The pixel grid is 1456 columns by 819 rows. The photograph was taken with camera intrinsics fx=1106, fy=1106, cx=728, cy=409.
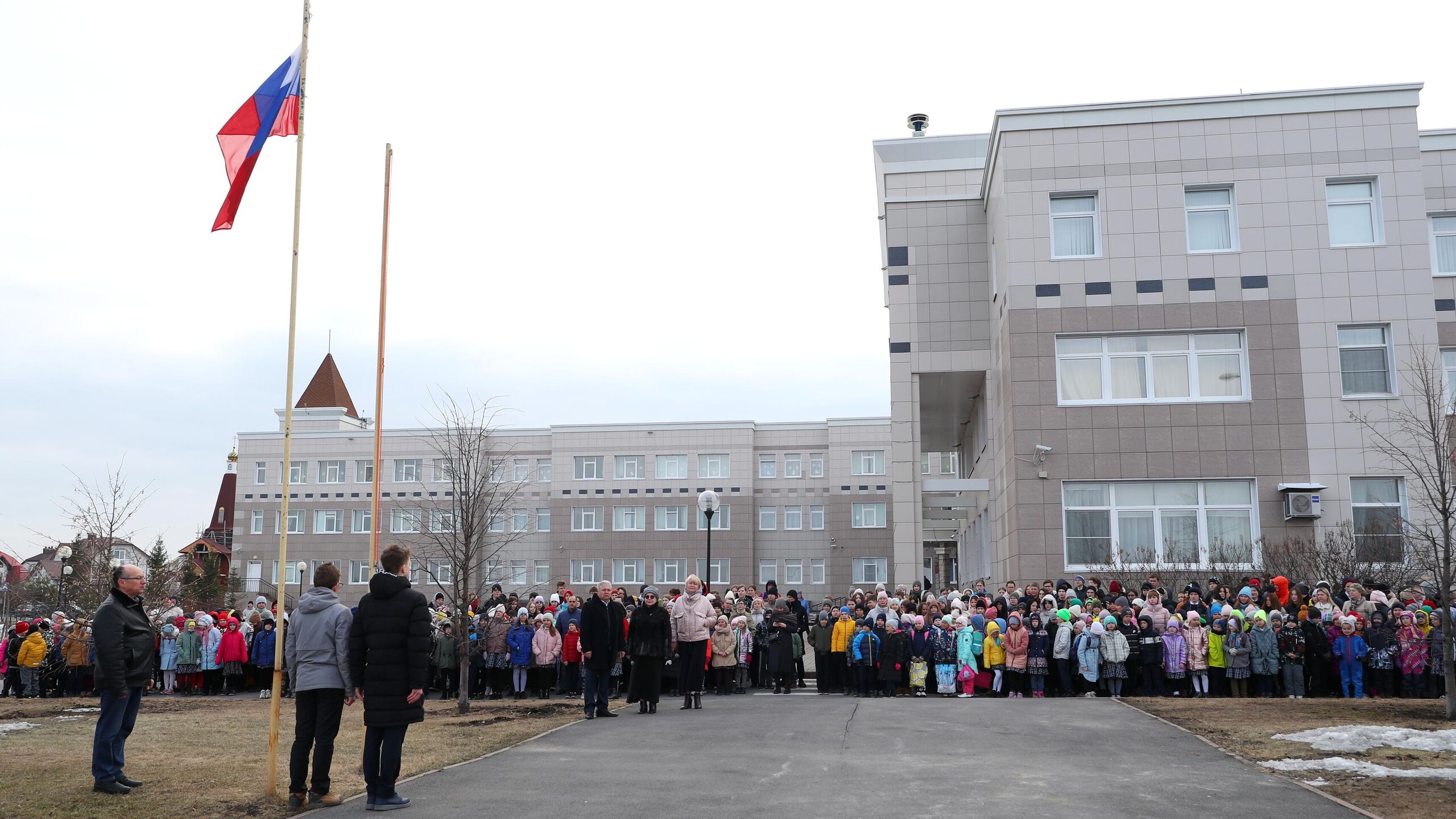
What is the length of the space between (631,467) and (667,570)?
6007mm

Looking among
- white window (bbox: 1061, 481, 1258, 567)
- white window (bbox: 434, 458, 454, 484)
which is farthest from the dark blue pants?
white window (bbox: 434, 458, 454, 484)

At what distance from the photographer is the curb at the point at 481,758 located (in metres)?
9.30

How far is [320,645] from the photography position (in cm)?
875

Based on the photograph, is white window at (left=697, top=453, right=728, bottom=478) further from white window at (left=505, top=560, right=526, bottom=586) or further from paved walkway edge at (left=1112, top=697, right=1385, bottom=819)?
paved walkway edge at (left=1112, top=697, right=1385, bottom=819)

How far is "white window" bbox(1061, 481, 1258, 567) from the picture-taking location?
24672mm

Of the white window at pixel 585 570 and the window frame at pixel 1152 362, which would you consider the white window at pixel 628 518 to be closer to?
the white window at pixel 585 570

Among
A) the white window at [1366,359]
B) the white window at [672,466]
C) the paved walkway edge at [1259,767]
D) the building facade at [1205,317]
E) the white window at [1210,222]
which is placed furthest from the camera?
the white window at [672,466]

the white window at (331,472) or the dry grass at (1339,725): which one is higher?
the white window at (331,472)

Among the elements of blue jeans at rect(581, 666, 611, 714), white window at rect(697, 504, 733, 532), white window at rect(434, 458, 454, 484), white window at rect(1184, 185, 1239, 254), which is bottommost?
blue jeans at rect(581, 666, 611, 714)

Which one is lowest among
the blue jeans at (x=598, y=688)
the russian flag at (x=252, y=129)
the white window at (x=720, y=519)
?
the blue jeans at (x=598, y=688)

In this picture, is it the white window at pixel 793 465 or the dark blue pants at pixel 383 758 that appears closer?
the dark blue pants at pixel 383 758

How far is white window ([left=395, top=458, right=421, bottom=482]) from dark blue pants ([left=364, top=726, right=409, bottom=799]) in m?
56.1

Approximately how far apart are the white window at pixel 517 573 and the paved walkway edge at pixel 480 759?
4693cm

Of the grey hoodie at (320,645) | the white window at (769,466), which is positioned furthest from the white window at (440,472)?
the grey hoodie at (320,645)
